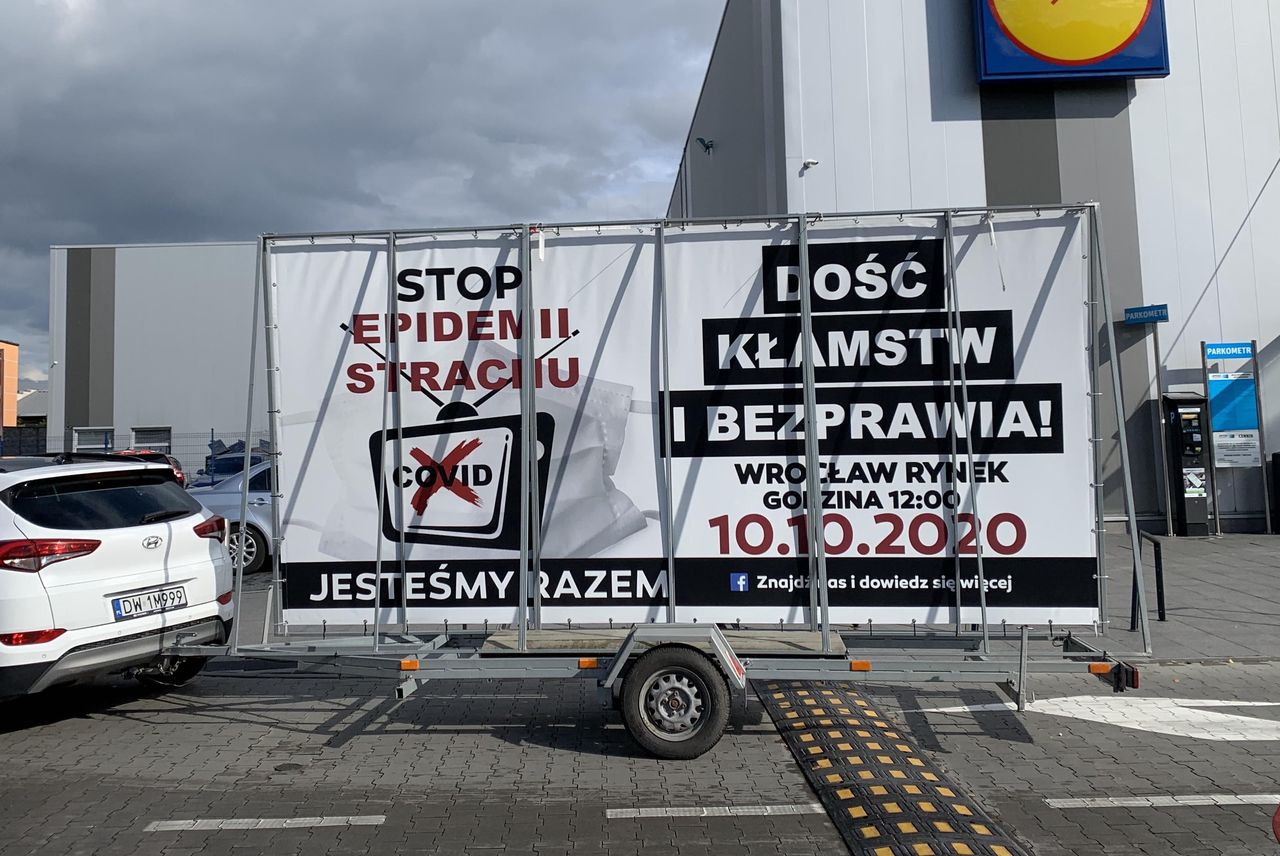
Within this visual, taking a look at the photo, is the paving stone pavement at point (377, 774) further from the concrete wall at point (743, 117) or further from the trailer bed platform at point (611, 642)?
the concrete wall at point (743, 117)

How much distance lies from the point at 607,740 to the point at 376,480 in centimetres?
221

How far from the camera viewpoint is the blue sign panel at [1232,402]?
55.5ft

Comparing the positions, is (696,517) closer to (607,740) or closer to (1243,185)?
(607,740)

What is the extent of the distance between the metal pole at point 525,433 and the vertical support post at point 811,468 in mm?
1676

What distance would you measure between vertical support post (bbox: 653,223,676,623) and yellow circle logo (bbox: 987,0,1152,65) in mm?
13934

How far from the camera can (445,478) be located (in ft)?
19.4

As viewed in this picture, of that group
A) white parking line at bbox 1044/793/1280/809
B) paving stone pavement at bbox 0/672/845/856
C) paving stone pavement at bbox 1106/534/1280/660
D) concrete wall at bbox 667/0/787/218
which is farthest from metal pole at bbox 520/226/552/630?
concrete wall at bbox 667/0/787/218

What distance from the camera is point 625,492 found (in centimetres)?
582

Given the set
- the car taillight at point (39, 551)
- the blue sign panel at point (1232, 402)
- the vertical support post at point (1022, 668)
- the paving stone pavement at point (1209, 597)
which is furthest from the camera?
the blue sign panel at point (1232, 402)

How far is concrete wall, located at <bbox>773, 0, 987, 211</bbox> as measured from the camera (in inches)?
671

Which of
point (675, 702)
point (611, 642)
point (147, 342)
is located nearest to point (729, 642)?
point (675, 702)

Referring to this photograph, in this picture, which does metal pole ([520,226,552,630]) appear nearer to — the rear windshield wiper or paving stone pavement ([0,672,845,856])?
paving stone pavement ([0,672,845,856])

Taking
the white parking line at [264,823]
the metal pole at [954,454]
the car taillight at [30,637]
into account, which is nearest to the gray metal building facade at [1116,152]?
the metal pole at [954,454]

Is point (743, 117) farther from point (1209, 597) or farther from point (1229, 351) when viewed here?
point (1209, 597)
